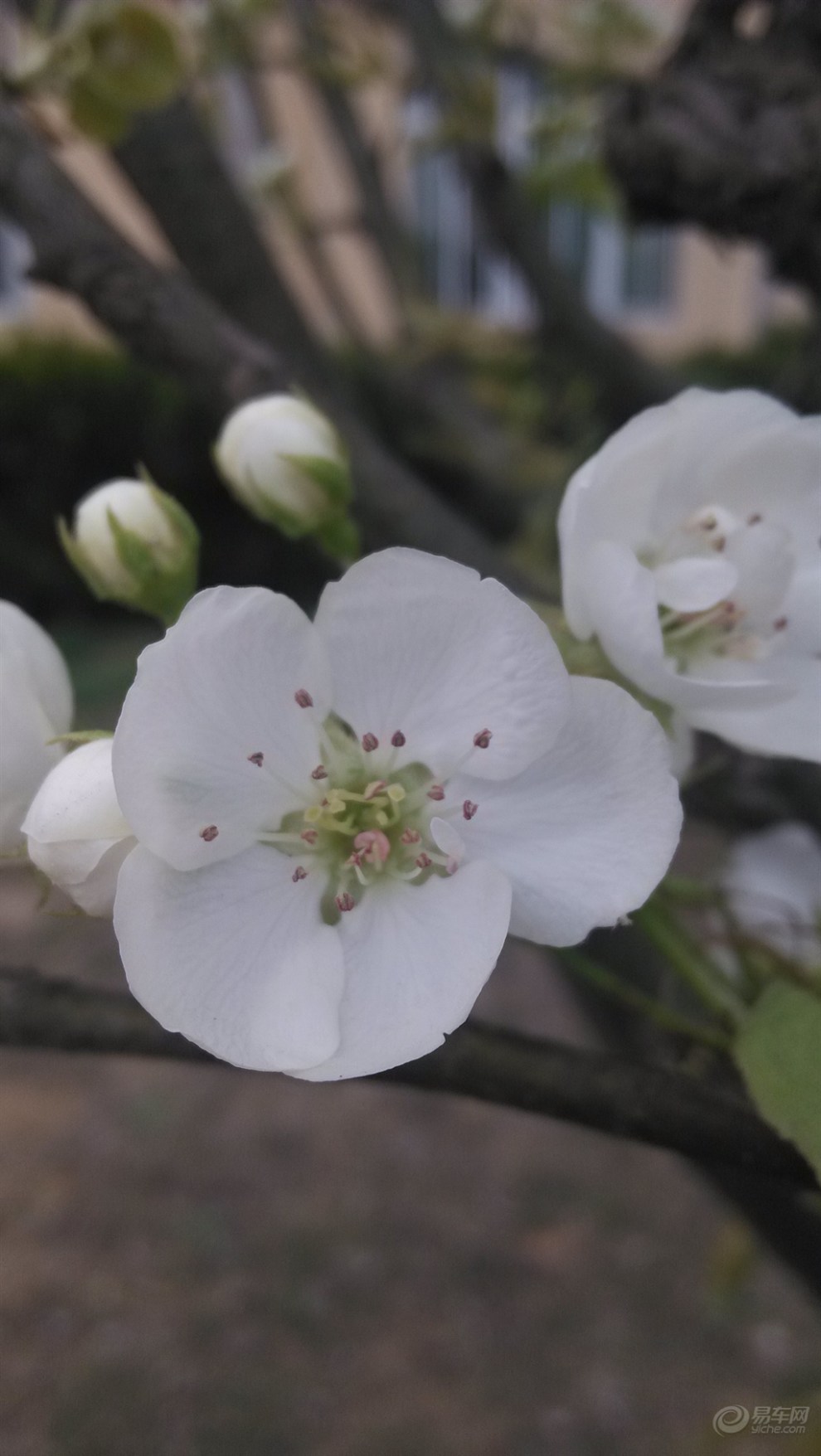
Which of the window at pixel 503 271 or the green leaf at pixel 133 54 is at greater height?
the green leaf at pixel 133 54

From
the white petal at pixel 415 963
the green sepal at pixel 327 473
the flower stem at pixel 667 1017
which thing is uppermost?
the green sepal at pixel 327 473

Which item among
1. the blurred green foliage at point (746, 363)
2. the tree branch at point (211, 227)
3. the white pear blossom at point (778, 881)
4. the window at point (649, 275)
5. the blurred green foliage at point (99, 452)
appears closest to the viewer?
the white pear blossom at point (778, 881)

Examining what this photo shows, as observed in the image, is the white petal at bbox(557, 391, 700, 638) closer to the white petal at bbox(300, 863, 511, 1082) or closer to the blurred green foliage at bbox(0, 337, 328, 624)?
the white petal at bbox(300, 863, 511, 1082)

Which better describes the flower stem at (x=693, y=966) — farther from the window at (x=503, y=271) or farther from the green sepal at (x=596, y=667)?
the window at (x=503, y=271)

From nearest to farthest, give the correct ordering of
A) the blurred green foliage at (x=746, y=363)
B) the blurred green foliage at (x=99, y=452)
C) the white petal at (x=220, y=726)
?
the white petal at (x=220, y=726), the blurred green foliage at (x=99, y=452), the blurred green foliage at (x=746, y=363)

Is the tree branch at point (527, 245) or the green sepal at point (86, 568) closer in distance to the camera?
the green sepal at point (86, 568)

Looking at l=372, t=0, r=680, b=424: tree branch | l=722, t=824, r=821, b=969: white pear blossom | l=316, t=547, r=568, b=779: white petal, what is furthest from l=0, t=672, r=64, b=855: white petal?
l=372, t=0, r=680, b=424: tree branch

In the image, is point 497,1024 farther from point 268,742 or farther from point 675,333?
point 675,333

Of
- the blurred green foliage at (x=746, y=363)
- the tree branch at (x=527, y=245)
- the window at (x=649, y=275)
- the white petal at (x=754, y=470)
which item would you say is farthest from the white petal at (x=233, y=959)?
the window at (x=649, y=275)
